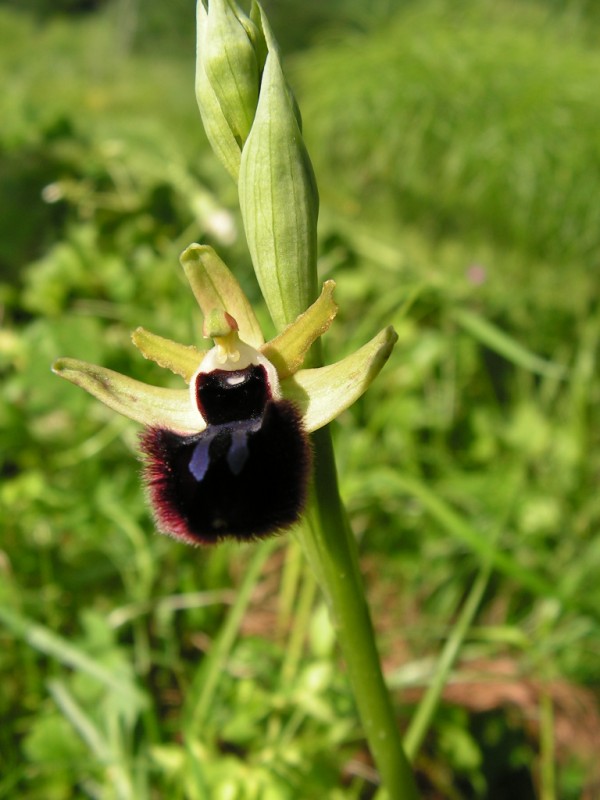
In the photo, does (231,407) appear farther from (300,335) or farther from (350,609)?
(350,609)

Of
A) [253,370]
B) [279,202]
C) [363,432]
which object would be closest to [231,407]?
[253,370]

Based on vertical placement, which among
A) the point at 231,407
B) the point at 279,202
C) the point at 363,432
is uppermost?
the point at 279,202

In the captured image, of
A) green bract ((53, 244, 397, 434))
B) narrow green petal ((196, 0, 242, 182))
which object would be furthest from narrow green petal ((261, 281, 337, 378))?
narrow green petal ((196, 0, 242, 182))

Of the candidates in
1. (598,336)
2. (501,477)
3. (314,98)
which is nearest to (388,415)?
(501,477)

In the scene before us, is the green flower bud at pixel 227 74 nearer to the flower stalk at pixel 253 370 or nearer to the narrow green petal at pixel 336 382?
the flower stalk at pixel 253 370

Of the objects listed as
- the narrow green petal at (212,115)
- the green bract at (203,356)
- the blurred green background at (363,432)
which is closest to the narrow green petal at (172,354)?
Result: the green bract at (203,356)

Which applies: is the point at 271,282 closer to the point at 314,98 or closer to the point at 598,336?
the point at 598,336
